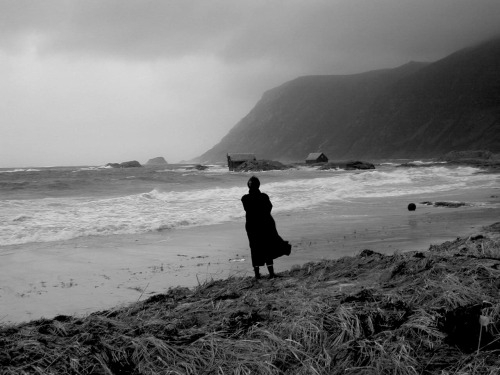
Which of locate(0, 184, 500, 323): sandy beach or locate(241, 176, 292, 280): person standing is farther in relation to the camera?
locate(241, 176, 292, 280): person standing

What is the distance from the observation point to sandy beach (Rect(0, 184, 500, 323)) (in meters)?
5.80

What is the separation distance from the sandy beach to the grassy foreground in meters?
1.47

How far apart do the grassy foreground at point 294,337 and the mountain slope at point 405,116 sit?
404 feet

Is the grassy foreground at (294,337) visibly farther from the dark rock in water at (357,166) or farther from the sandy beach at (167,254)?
the dark rock in water at (357,166)

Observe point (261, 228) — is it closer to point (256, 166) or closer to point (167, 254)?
point (167, 254)

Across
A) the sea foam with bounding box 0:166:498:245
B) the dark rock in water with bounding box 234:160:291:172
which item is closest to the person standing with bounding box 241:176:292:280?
the sea foam with bounding box 0:166:498:245

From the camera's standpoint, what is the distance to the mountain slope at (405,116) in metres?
128

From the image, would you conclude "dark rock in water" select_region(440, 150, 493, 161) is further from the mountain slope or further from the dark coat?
the dark coat

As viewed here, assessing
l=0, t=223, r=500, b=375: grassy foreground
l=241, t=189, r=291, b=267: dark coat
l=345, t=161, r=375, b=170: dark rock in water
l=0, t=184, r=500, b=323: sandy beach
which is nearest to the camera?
l=0, t=223, r=500, b=375: grassy foreground

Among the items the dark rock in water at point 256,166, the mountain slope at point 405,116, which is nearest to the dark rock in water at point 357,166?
the dark rock in water at point 256,166

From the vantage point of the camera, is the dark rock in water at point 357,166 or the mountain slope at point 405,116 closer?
the dark rock in water at point 357,166

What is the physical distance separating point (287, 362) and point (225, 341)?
0.47 m

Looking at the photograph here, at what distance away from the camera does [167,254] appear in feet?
28.4

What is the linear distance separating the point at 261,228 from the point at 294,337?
10.5ft
